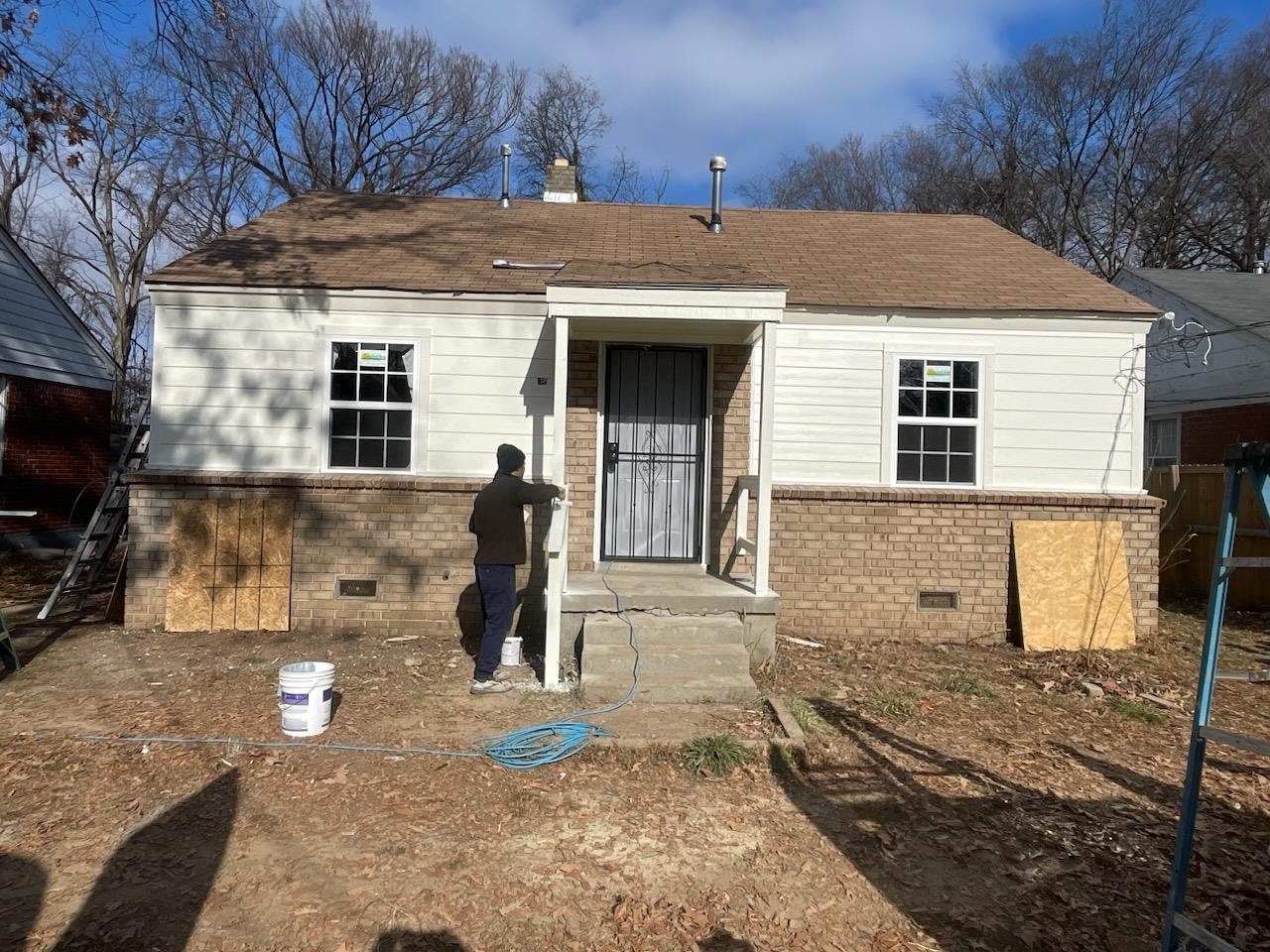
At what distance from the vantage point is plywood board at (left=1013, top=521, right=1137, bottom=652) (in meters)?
8.17

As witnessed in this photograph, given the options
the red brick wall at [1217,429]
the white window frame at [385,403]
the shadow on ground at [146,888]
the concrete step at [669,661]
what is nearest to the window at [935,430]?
the concrete step at [669,661]

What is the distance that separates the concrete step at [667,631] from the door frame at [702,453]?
5.76 ft

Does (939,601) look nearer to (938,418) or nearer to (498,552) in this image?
(938,418)

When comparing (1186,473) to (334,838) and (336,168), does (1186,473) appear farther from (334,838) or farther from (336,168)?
(336,168)

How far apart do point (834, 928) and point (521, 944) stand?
128cm

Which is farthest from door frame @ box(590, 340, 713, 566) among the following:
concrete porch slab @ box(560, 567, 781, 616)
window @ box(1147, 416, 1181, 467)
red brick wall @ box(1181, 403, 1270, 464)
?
window @ box(1147, 416, 1181, 467)

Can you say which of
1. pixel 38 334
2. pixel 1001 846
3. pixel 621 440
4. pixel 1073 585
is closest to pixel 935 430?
pixel 1073 585

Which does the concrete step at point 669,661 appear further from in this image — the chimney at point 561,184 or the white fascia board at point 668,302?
the chimney at point 561,184

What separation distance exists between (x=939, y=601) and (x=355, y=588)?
19.3ft

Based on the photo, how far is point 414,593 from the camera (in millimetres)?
8070

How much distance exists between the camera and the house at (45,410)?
12562 mm

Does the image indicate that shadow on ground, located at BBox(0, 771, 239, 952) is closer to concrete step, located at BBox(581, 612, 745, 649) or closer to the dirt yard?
the dirt yard

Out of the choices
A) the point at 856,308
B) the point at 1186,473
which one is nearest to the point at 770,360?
the point at 856,308

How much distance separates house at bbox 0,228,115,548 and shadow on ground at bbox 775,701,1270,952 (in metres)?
12.5
